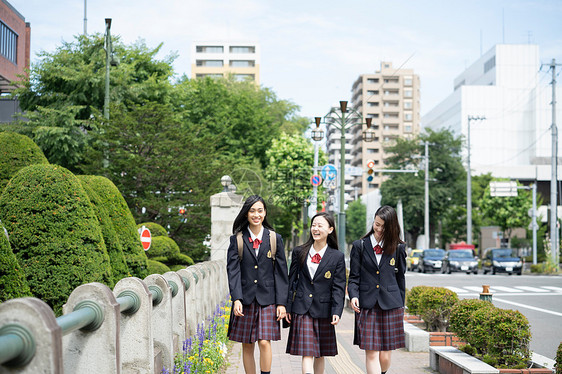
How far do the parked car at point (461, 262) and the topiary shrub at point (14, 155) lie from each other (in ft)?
109

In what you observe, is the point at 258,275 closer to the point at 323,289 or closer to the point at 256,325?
the point at 256,325

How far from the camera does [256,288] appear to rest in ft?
21.7

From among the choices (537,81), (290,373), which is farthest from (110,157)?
(537,81)

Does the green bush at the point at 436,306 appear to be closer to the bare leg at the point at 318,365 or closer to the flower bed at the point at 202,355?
the flower bed at the point at 202,355

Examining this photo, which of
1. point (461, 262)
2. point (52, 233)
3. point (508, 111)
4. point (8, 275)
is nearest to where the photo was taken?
point (8, 275)

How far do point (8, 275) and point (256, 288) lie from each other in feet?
7.30

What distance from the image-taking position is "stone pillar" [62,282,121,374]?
4.30 m

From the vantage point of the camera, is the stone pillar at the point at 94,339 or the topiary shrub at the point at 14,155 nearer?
the stone pillar at the point at 94,339

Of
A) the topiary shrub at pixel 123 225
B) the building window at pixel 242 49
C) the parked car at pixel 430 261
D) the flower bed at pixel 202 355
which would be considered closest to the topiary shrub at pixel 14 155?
the topiary shrub at pixel 123 225

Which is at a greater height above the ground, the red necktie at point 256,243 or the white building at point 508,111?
the white building at point 508,111

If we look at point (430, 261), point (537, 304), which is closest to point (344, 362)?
point (537, 304)

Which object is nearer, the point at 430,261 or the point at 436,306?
the point at 436,306

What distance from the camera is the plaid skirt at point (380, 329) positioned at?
22.7 feet

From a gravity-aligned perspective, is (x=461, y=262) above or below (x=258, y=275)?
below
